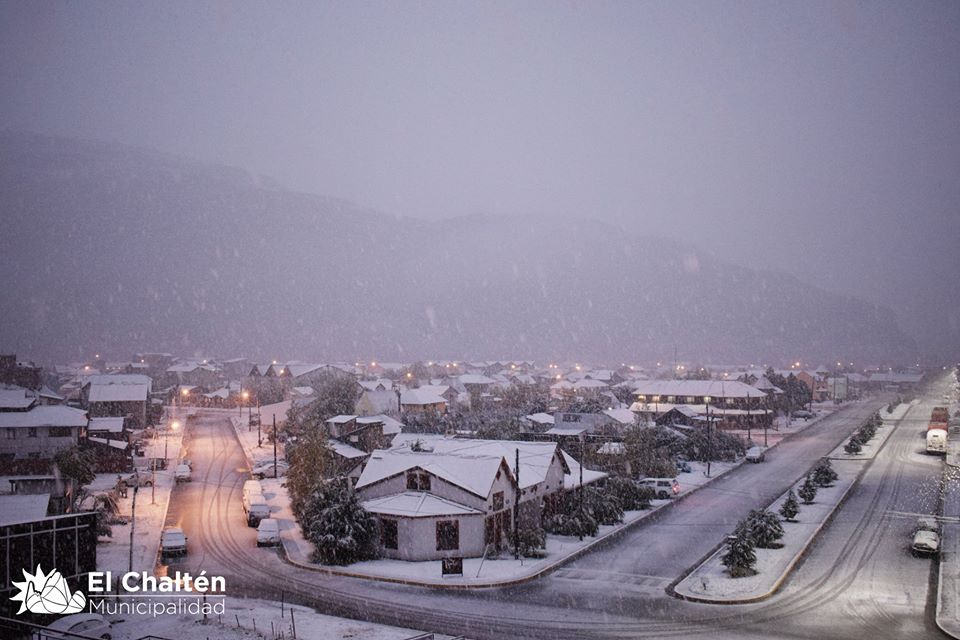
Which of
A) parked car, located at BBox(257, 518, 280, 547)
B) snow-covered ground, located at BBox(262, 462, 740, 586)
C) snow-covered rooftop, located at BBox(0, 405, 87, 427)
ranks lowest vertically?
snow-covered ground, located at BBox(262, 462, 740, 586)

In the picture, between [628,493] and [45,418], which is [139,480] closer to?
[45,418]

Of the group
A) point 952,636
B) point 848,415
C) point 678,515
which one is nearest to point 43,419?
point 678,515

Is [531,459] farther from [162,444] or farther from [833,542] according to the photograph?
[162,444]

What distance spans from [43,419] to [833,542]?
2069 inches

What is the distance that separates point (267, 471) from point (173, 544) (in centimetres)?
2121

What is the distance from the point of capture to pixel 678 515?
42375mm

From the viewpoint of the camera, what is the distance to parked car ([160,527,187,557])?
33125 mm

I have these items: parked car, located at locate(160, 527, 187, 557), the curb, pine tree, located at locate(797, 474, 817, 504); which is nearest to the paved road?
the curb

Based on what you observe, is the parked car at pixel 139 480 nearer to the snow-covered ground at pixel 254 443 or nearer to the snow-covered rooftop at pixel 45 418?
the snow-covered rooftop at pixel 45 418

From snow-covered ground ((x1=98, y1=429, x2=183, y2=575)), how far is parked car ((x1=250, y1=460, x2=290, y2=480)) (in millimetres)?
5798

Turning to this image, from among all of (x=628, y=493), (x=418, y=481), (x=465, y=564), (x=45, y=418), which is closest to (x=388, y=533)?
(x=418, y=481)

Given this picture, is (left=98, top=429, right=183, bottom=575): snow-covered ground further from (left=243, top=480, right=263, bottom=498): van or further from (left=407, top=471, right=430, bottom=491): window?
(left=407, top=471, right=430, bottom=491): window

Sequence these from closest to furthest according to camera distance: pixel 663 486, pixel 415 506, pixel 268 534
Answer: pixel 415 506 → pixel 268 534 → pixel 663 486

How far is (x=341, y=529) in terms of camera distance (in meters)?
32.2
